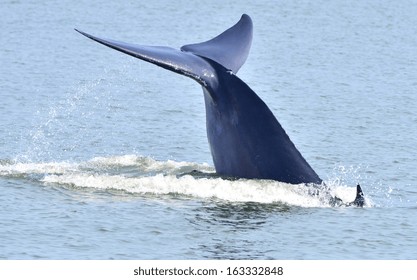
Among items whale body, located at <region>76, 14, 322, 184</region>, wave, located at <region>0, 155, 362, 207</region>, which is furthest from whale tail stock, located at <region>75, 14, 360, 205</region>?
wave, located at <region>0, 155, 362, 207</region>

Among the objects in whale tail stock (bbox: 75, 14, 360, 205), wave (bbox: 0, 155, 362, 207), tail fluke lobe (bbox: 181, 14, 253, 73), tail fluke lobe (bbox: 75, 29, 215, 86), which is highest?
tail fluke lobe (bbox: 181, 14, 253, 73)

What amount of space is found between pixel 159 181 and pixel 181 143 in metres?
6.51

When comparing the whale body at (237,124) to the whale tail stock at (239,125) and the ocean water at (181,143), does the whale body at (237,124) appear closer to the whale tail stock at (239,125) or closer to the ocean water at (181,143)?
the whale tail stock at (239,125)

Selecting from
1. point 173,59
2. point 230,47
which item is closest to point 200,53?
point 230,47

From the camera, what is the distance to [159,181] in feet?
71.6

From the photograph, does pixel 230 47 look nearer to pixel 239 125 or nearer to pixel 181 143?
pixel 239 125

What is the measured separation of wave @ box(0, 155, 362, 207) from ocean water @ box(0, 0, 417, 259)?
3 cm

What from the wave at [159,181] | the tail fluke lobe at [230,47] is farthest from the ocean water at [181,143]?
the tail fluke lobe at [230,47]

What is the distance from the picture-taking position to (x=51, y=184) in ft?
71.1

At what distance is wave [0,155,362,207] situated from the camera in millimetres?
20562

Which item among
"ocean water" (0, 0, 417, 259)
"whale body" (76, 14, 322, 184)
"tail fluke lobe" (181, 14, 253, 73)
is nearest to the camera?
"ocean water" (0, 0, 417, 259)

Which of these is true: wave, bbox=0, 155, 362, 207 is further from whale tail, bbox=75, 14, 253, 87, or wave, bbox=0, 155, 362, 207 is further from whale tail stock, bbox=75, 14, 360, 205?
whale tail, bbox=75, 14, 253, 87

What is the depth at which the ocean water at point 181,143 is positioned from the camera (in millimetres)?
19125

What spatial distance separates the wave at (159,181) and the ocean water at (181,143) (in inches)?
1.2
